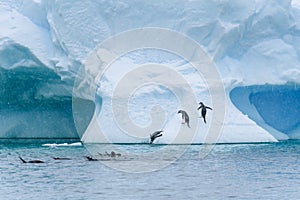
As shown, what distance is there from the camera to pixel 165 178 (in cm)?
1362

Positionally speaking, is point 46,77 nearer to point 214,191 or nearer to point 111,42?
point 111,42

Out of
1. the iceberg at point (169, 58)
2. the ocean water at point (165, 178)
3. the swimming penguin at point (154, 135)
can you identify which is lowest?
the ocean water at point (165, 178)

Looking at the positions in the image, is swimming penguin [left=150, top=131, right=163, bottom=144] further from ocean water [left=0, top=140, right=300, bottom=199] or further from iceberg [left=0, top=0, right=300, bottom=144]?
ocean water [left=0, top=140, right=300, bottom=199]

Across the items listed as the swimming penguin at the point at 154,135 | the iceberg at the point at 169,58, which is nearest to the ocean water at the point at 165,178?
the swimming penguin at the point at 154,135

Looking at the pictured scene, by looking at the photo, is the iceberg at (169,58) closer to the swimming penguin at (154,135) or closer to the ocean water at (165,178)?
the swimming penguin at (154,135)

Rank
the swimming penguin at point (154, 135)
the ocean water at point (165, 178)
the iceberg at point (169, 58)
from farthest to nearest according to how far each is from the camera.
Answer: the iceberg at point (169, 58)
the swimming penguin at point (154, 135)
the ocean water at point (165, 178)

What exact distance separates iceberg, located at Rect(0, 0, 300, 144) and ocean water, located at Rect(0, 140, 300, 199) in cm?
312

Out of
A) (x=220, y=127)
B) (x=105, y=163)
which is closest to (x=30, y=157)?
(x=105, y=163)

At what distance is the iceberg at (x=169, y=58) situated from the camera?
73.9 ft

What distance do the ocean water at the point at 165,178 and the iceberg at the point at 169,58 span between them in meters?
3.12

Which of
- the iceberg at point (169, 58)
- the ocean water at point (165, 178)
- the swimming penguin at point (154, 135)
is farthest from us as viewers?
the iceberg at point (169, 58)

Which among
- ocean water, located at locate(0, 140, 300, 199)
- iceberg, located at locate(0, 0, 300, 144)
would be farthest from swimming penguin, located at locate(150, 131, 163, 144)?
ocean water, located at locate(0, 140, 300, 199)

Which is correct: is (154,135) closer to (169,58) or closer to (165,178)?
(169,58)

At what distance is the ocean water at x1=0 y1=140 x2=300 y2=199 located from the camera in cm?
1155
